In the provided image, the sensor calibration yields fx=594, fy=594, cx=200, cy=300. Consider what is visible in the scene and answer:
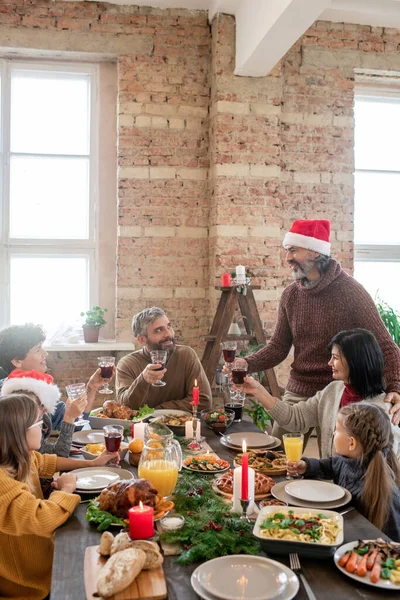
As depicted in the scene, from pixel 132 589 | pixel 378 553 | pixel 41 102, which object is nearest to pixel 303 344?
pixel 378 553

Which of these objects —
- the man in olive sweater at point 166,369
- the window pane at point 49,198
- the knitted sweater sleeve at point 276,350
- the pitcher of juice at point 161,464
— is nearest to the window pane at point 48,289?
the window pane at point 49,198

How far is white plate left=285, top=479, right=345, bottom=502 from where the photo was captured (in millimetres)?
1800

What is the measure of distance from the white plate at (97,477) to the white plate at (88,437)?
397 millimetres

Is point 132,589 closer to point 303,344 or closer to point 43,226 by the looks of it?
point 303,344

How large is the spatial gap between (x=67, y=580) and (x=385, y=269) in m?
4.41

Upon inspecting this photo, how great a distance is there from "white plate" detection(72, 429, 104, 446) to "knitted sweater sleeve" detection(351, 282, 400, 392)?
1287 millimetres

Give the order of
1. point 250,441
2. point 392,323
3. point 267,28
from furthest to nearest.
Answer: point 392,323
point 267,28
point 250,441

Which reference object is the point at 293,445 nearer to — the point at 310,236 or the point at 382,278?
the point at 310,236

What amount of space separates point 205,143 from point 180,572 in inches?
151

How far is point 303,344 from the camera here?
3152mm

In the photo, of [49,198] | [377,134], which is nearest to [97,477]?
[49,198]

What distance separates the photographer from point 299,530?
1.50 metres

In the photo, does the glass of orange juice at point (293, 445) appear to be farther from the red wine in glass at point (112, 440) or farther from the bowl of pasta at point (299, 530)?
the red wine in glass at point (112, 440)

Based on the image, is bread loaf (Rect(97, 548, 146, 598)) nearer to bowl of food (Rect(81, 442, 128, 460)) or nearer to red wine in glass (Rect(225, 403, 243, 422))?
bowl of food (Rect(81, 442, 128, 460))
